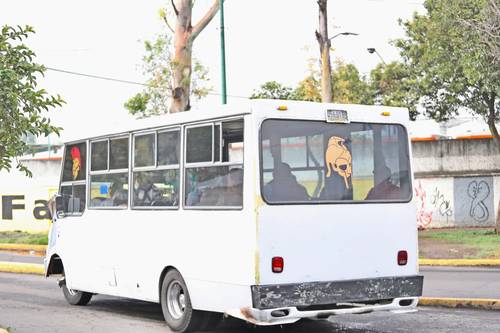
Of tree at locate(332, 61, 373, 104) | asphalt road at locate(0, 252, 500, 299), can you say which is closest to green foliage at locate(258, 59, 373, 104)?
tree at locate(332, 61, 373, 104)

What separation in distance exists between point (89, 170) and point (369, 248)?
4.87m

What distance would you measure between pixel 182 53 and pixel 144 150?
13.1 metres

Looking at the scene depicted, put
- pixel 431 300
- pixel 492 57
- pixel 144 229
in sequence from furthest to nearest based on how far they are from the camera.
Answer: pixel 492 57 < pixel 431 300 < pixel 144 229

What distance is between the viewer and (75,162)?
13898 mm

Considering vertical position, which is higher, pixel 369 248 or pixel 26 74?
pixel 26 74

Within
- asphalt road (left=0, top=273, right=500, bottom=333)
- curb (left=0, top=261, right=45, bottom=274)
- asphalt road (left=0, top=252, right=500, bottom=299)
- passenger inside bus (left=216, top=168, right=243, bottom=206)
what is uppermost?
passenger inside bus (left=216, top=168, right=243, bottom=206)

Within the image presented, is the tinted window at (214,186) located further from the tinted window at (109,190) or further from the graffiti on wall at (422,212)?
the graffiti on wall at (422,212)

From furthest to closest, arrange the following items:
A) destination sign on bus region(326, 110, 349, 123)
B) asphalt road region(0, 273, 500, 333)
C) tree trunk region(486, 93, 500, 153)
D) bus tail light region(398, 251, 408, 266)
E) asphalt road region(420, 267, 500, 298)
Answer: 1. tree trunk region(486, 93, 500, 153)
2. asphalt road region(420, 267, 500, 298)
3. asphalt road region(0, 273, 500, 333)
4. bus tail light region(398, 251, 408, 266)
5. destination sign on bus region(326, 110, 349, 123)

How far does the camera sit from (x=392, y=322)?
38.2 ft

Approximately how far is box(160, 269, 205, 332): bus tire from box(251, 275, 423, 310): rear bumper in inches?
54.1

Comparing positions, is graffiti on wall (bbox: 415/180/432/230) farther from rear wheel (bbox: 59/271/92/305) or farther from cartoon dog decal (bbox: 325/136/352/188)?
cartoon dog decal (bbox: 325/136/352/188)

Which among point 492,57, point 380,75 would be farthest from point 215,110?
point 380,75

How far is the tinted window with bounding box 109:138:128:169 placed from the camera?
1240 cm

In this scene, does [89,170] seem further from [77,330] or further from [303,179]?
[303,179]
